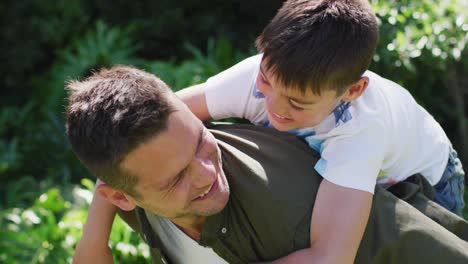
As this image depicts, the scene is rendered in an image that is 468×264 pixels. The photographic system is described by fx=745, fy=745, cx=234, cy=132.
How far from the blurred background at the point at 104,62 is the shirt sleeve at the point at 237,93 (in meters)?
1.17

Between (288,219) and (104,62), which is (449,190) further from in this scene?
(104,62)

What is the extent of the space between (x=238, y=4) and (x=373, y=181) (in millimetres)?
3958

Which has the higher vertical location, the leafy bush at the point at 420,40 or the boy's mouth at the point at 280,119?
the boy's mouth at the point at 280,119

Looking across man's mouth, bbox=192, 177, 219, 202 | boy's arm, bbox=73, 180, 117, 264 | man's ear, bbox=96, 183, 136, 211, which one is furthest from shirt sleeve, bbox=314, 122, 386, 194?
boy's arm, bbox=73, 180, 117, 264

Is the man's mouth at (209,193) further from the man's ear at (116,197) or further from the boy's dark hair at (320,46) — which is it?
the boy's dark hair at (320,46)

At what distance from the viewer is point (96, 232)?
2.70 m

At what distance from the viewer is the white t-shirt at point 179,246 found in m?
2.50

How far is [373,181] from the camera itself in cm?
235

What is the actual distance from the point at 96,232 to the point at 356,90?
41.6 inches

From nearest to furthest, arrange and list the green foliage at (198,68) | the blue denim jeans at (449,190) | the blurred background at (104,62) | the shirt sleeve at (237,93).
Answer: the shirt sleeve at (237,93)
the blue denim jeans at (449,190)
the blurred background at (104,62)
the green foliage at (198,68)

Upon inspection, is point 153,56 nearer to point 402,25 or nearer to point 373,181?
point 402,25

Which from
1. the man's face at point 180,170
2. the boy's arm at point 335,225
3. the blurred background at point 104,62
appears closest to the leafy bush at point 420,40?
the blurred background at point 104,62

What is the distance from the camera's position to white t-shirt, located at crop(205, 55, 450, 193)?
2.36 metres

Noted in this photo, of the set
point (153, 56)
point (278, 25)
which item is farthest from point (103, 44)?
point (278, 25)
